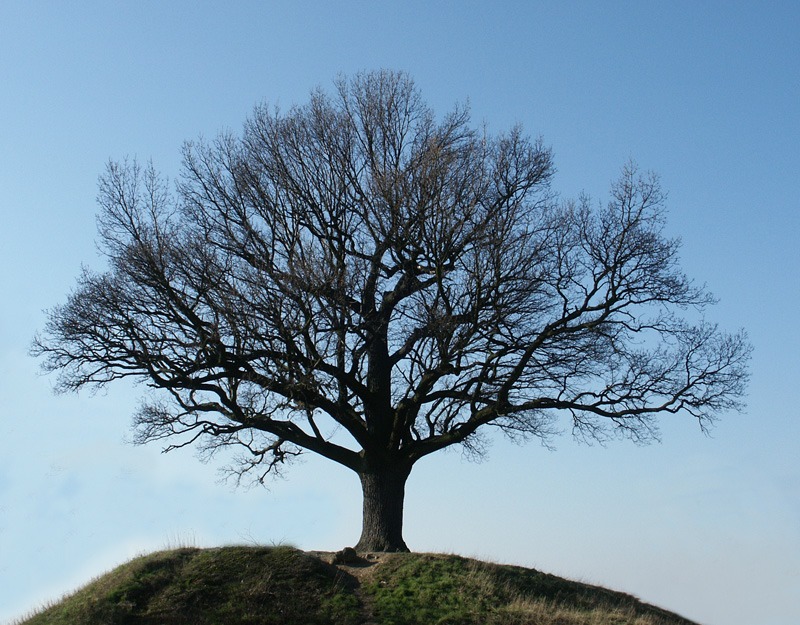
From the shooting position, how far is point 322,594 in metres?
18.1

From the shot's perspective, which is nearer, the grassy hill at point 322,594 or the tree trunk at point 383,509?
the grassy hill at point 322,594

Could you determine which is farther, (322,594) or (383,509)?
(383,509)

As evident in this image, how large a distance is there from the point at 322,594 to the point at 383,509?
3193 mm

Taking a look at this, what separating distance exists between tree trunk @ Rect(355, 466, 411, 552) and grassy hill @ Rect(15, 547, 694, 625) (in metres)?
0.71

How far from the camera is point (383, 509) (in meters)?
20.8

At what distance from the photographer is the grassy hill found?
57.0ft

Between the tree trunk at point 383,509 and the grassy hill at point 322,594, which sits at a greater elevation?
the tree trunk at point 383,509

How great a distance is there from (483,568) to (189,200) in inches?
467

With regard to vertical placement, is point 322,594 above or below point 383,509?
below

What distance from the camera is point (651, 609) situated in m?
21.1

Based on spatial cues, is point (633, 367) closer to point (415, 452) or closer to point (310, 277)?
point (415, 452)

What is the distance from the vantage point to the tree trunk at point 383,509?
20688 millimetres

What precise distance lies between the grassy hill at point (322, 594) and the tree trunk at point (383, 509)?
71 cm

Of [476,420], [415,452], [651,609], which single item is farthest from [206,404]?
[651,609]
